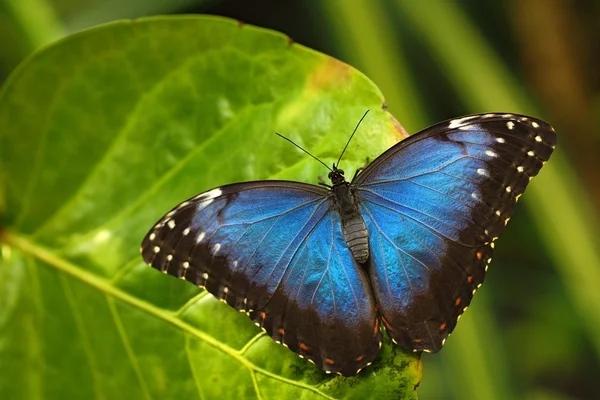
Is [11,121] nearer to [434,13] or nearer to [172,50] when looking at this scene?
[172,50]

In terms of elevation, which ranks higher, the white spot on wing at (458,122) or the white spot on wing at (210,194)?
the white spot on wing at (458,122)

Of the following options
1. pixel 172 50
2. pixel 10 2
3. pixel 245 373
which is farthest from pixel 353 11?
pixel 245 373

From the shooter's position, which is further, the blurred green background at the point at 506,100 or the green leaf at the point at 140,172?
the blurred green background at the point at 506,100

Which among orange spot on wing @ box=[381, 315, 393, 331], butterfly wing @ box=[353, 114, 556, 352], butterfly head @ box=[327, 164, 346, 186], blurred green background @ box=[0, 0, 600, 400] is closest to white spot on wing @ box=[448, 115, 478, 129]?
butterfly wing @ box=[353, 114, 556, 352]

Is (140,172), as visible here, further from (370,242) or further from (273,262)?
(370,242)

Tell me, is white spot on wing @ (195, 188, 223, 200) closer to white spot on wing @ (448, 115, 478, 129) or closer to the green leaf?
the green leaf

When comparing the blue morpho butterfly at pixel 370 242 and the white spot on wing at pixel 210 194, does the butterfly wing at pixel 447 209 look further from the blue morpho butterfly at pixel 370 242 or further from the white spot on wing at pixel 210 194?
the white spot on wing at pixel 210 194

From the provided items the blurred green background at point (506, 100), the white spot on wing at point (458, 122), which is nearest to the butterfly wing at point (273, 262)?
the white spot on wing at point (458, 122)
